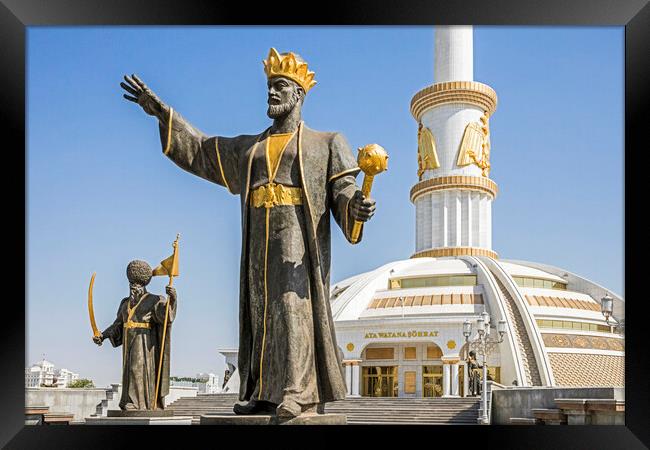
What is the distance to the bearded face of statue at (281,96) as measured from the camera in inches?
262

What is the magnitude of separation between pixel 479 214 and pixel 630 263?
1527 inches

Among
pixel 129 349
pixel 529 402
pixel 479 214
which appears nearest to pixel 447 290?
pixel 479 214

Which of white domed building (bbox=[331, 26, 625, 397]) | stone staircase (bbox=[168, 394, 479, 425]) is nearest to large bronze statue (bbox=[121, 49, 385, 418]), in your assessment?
stone staircase (bbox=[168, 394, 479, 425])

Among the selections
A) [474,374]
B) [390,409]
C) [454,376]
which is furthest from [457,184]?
[390,409]

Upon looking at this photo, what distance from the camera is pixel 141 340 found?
10.0 meters

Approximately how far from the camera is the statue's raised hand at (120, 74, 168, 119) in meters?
6.70

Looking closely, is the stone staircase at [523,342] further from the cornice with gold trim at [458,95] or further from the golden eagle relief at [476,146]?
the cornice with gold trim at [458,95]

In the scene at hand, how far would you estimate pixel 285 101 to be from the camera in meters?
6.69

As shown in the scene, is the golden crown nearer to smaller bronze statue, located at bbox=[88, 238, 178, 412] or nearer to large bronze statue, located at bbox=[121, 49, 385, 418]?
large bronze statue, located at bbox=[121, 49, 385, 418]

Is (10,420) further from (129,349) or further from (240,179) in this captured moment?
(129,349)

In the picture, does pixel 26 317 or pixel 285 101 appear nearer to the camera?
pixel 26 317

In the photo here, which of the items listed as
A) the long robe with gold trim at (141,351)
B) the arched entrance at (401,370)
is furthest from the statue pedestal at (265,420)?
the arched entrance at (401,370)

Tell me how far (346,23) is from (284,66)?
812 millimetres

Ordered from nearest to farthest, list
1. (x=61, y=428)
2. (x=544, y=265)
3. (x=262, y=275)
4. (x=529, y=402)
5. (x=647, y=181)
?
(x=61, y=428) → (x=647, y=181) → (x=262, y=275) → (x=529, y=402) → (x=544, y=265)
